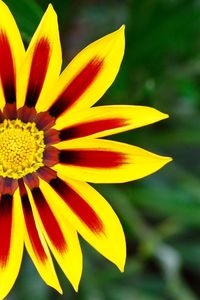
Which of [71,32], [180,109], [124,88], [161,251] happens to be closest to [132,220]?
[161,251]

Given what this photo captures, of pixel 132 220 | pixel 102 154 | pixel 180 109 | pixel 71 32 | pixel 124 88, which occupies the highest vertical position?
pixel 71 32

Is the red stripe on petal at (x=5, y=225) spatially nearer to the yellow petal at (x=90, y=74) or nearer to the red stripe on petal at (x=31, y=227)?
the red stripe on petal at (x=31, y=227)

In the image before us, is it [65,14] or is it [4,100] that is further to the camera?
[65,14]

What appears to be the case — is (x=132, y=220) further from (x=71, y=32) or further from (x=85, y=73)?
(x=85, y=73)

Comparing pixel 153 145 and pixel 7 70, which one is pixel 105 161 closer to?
pixel 7 70

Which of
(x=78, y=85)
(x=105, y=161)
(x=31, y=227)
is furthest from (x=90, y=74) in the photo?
(x=31, y=227)

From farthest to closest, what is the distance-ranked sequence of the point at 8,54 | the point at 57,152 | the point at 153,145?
the point at 153,145 < the point at 57,152 < the point at 8,54
